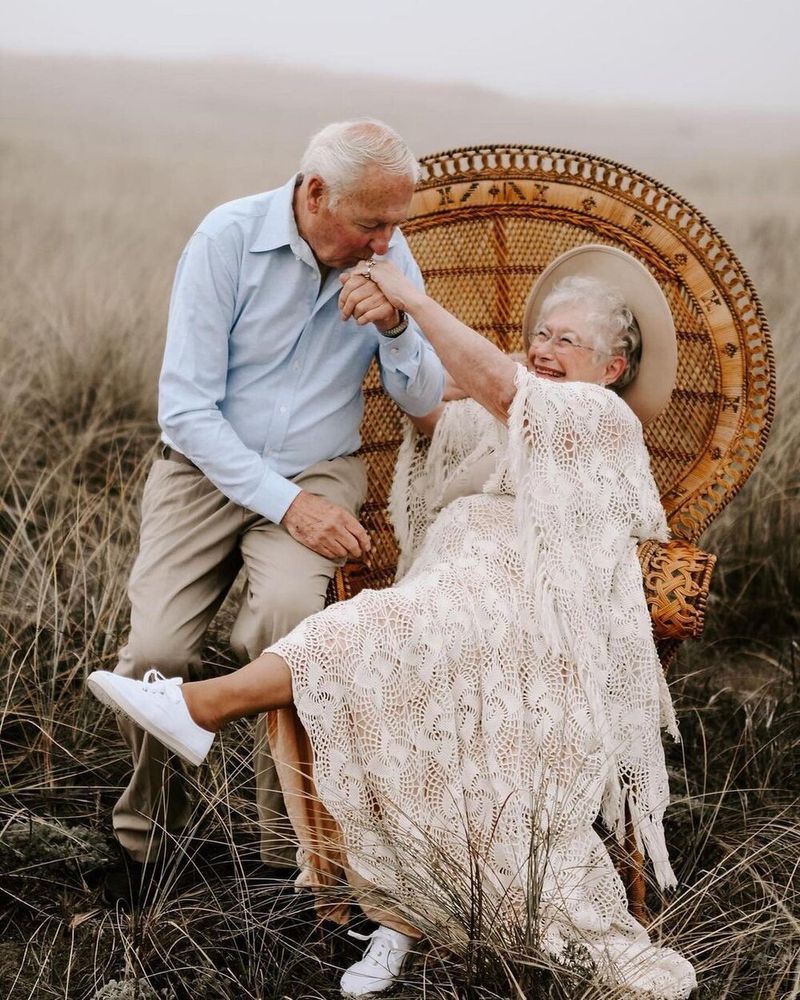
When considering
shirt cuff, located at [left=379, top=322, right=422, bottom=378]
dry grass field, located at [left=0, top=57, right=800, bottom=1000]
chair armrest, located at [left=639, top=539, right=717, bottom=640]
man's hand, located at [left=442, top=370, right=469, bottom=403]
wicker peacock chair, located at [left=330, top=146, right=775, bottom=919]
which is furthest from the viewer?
man's hand, located at [left=442, top=370, right=469, bottom=403]

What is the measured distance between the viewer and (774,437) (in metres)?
3.92

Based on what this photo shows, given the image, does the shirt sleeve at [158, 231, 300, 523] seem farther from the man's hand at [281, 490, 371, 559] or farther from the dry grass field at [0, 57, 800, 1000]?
the dry grass field at [0, 57, 800, 1000]

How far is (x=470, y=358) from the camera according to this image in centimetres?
251

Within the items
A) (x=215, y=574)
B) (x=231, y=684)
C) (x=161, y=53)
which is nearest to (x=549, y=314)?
(x=215, y=574)

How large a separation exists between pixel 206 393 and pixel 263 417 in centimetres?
16

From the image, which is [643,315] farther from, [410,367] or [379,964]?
[379,964]

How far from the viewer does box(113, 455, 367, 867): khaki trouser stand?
2.46 m

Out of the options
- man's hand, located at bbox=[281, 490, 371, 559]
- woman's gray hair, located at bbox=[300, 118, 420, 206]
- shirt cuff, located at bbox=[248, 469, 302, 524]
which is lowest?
man's hand, located at bbox=[281, 490, 371, 559]

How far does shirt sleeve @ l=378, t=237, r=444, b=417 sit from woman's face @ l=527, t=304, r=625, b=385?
0.26 m

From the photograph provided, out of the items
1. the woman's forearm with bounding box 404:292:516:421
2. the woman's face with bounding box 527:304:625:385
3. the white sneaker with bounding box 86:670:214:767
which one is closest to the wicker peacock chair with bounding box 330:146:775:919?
the woman's face with bounding box 527:304:625:385

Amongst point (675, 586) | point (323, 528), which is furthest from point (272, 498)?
point (675, 586)

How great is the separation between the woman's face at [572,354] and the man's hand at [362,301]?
0.43 meters

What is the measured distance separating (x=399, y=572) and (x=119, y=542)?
3.15ft

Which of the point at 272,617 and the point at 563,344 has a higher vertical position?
the point at 563,344
